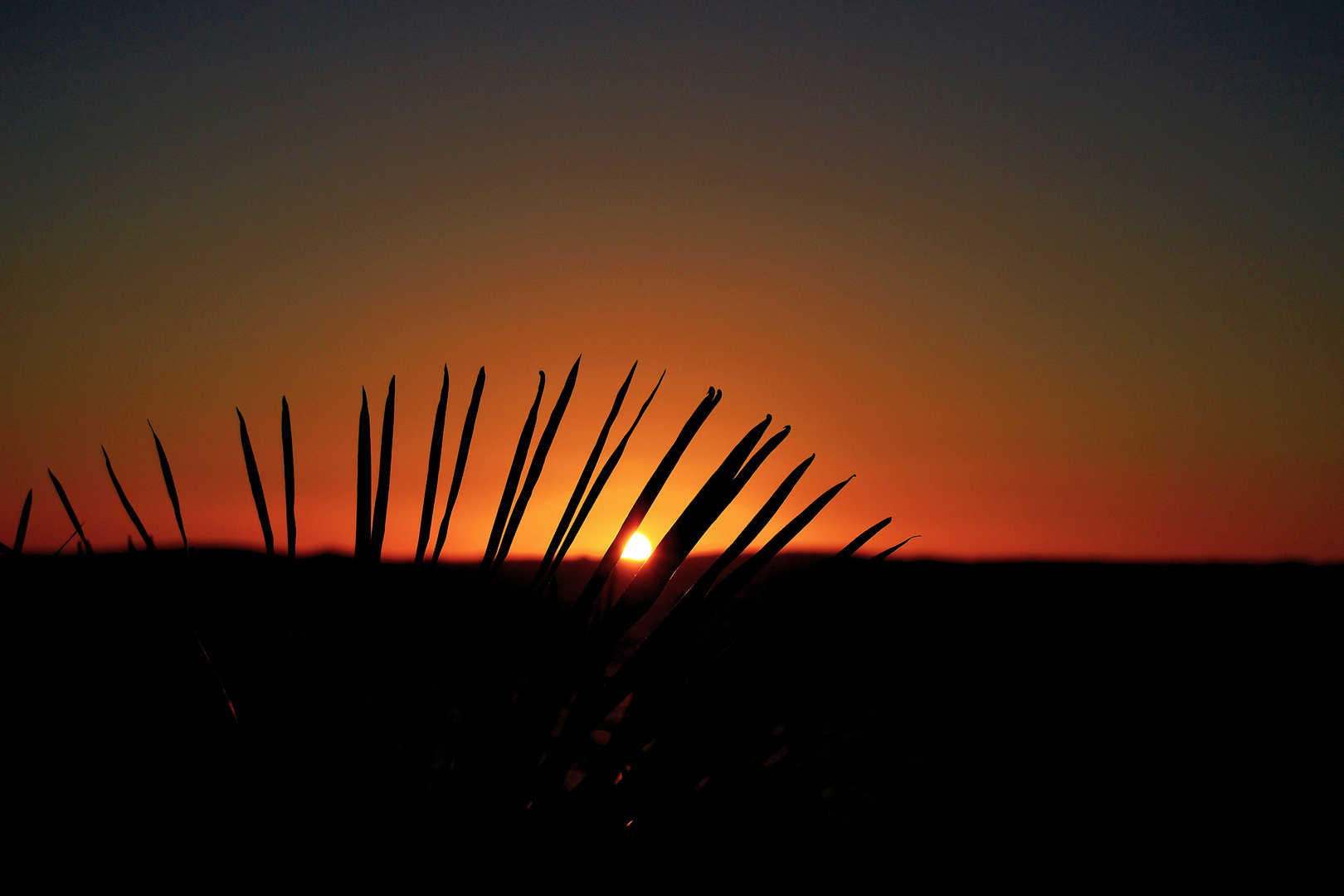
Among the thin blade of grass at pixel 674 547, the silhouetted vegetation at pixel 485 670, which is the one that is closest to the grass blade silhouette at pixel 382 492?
the silhouetted vegetation at pixel 485 670

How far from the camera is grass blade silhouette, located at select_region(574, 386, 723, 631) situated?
911 millimetres

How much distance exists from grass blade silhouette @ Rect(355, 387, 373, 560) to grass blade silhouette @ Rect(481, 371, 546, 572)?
16cm

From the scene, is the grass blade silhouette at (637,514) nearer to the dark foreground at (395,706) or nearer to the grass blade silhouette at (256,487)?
the dark foreground at (395,706)

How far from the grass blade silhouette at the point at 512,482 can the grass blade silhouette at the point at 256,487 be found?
0.33 metres

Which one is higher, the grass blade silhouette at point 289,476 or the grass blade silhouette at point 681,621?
the grass blade silhouette at point 289,476

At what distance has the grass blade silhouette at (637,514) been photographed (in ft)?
2.99

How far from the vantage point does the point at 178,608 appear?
97cm

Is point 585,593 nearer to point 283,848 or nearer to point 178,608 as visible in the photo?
point 283,848

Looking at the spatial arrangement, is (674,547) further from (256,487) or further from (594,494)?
(256,487)

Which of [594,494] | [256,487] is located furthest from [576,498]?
[256,487]

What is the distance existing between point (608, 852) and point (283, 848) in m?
0.34

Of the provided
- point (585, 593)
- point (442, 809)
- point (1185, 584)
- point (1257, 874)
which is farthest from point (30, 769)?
point (1185, 584)

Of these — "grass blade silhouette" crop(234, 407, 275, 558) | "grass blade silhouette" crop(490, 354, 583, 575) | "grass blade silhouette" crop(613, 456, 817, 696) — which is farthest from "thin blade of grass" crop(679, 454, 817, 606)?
"grass blade silhouette" crop(234, 407, 275, 558)

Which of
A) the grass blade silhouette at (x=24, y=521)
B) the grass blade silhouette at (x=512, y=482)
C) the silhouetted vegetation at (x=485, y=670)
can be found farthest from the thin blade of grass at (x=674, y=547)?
the grass blade silhouette at (x=24, y=521)
